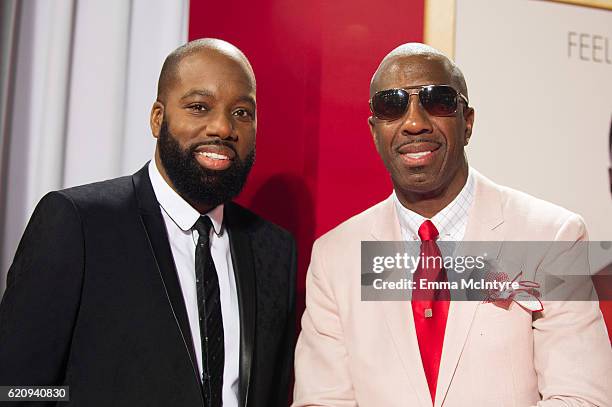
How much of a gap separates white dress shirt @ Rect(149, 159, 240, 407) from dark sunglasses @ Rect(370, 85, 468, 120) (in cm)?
68

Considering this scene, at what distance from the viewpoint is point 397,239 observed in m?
2.02

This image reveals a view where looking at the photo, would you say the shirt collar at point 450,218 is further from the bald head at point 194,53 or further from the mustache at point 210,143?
the bald head at point 194,53

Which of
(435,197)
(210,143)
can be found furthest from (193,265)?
(435,197)

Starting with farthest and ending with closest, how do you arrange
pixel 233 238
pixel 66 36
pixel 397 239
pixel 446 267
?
pixel 66 36, pixel 233 238, pixel 397 239, pixel 446 267

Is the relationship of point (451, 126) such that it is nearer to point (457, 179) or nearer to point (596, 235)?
point (457, 179)

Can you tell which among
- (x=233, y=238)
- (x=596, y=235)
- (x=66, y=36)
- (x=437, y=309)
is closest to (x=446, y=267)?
(x=437, y=309)

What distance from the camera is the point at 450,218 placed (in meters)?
1.97

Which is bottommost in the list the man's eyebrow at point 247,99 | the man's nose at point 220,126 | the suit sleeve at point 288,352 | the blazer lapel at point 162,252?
the suit sleeve at point 288,352

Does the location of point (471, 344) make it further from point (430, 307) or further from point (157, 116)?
point (157, 116)

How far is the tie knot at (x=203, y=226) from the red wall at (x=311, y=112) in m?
0.51

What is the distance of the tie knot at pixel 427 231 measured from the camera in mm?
1918

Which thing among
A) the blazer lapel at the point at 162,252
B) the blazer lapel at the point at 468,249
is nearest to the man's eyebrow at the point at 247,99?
the blazer lapel at the point at 162,252

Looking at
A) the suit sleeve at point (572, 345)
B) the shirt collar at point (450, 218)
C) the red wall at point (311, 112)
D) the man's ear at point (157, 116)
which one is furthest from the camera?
the red wall at point (311, 112)

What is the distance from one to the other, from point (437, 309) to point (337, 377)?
1.20ft
